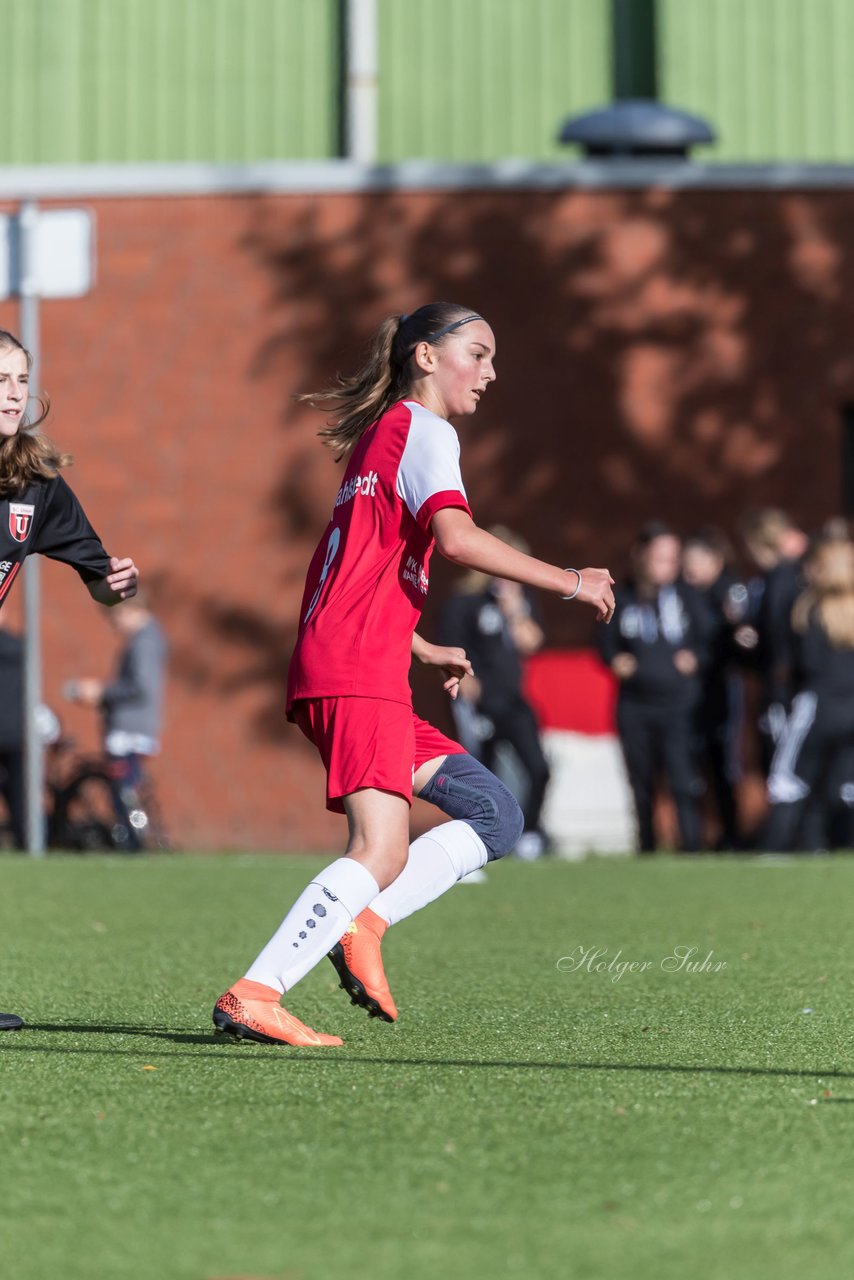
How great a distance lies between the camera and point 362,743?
516cm

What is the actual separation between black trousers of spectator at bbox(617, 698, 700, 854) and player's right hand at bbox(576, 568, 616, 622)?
8369mm

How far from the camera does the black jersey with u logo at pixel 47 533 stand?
5.64m

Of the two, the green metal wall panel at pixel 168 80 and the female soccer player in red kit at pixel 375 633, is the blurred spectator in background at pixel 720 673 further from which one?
the female soccer player in red kit at pixel 375 633

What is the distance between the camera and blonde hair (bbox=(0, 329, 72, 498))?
559cm

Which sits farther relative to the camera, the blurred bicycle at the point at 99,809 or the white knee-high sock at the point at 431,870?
the blurred bicycle at the point at 99,809

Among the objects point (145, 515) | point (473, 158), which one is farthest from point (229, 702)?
point (473, 158)

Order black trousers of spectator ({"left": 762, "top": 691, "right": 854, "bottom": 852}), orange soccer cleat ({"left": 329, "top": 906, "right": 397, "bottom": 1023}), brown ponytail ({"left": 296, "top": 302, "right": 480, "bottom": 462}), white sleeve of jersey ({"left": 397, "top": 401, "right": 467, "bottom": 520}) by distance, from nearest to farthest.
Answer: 1. white sleeve of jersey ({"left": 397, "top": 401, "right": 467, "bottom": 520})
2. orange soccer cleat ({"left": 329, "top": 906, "right": 397, "bottom": 1023})
3. brown ponytail ({"left": 296, "top": 302, "right": 480, "bottom": 462})
4. black trousers of spectator ({"left": 762, "top": 691, "right": 854, "bottom": 852})

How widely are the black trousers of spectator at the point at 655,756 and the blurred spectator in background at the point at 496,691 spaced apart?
639 millimetres

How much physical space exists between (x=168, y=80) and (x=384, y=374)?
15.6m

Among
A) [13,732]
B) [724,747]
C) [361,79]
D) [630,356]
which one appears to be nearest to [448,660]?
[13,732]

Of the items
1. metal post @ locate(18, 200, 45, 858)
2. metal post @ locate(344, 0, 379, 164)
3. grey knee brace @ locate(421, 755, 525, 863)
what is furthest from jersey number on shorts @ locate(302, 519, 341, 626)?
metal post @ locate(344, 0, 379, 164)

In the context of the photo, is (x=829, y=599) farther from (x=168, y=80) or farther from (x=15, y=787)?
(x=168, y=80)

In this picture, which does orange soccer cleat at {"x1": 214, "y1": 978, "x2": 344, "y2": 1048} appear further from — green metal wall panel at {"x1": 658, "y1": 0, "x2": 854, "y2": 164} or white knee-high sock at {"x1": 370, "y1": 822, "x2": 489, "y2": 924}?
green metal wall panel at {"x1": 658, "y1": 0, "x2": 854, "y2": 164}

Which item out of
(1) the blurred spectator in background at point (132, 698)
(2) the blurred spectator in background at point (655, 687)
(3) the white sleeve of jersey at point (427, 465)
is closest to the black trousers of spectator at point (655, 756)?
(2) the blurred spectator in background at point (655, 687)
